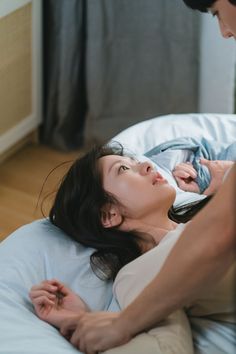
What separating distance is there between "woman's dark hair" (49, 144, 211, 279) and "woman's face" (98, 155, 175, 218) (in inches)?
0.9

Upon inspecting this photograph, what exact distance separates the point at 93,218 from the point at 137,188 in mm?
128

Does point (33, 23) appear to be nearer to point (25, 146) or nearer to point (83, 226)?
point (25, 146)

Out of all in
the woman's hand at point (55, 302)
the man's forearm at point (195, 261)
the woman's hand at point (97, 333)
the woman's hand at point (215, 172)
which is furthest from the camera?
the woman's hand at point (215, 172)

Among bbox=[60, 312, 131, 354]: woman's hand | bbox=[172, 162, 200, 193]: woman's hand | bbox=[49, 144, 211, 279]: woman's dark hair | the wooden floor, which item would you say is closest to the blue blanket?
bbox=[172, 162, 200, 193]: woman's hand

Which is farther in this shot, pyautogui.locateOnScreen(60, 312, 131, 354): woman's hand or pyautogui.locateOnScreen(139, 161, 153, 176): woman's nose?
→ pyautogui.locateOnScreen(139, 161, 153, 176): woman's nose

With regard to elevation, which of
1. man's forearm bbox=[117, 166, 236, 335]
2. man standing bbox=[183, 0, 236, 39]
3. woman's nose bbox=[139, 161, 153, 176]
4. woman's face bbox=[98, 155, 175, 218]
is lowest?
woman's face bbox=[98, 155, 175, 218]

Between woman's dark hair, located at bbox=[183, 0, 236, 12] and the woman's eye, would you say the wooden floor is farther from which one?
woman's dark hair, located at bbox=[183, 0, 236, 12]

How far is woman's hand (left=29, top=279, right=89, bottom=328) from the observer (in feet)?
4.85

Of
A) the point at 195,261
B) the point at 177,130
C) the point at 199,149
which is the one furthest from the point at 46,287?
the point at 177,130

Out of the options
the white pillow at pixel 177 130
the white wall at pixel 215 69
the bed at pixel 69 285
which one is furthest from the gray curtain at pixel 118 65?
the bed at pixel 69 285

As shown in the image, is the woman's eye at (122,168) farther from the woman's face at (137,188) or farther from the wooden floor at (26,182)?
the wooden floor at (26,182)

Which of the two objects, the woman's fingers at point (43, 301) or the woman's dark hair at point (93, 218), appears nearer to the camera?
the woman's fingers at point (43, 301)

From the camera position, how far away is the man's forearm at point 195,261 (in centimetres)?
105

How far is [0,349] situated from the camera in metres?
1.33
